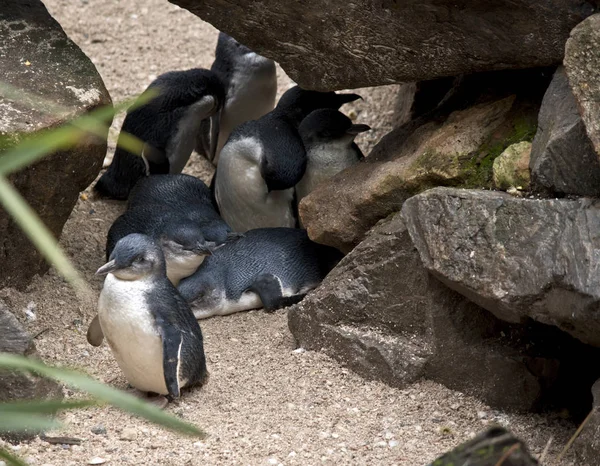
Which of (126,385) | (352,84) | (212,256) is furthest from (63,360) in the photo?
(352,84)

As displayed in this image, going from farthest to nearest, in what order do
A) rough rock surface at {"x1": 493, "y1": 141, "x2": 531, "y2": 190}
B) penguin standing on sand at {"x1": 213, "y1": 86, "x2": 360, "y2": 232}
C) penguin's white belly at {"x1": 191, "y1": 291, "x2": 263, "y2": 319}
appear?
penguin standing on sand at {"x1": 213, "y1": 86, "x2": 360, "y2": 232}
penguin's white belly at {"x1": 191, "y1": 291, "x2": 263, "y2": 319}
rough rock surface at {"x1": 493, "y1": 141, "x2": 531, "y2": 190}

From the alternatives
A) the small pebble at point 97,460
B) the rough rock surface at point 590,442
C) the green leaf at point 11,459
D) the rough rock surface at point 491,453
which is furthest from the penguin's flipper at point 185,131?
the green leaf at point 11,459

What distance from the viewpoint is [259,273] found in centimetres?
419

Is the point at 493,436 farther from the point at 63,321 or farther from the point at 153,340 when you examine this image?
the point at 63,321

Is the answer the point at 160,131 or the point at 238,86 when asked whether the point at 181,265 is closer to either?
the point at 160,131

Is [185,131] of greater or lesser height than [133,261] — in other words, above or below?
below

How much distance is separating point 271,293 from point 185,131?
4.42 ft

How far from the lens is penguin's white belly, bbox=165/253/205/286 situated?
409 cm

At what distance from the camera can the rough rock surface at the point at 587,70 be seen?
265 cm

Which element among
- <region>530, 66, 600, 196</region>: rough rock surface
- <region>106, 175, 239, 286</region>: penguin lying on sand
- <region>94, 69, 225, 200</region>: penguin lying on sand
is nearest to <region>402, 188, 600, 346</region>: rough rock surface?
<region>530, 66, 600, 196</region>: rough rock surface

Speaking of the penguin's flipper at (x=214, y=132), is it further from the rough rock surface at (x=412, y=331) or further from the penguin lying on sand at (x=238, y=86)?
the rough rock surface at (x=412, y=331)

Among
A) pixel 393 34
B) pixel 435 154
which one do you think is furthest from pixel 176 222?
pixel 393 34

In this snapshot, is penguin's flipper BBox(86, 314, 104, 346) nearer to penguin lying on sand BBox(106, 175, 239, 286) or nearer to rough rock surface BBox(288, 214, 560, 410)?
penguin lying on sand BBox(106, 175, 239, 286)

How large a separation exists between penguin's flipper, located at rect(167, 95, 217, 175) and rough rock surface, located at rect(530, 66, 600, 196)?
8.10ft
